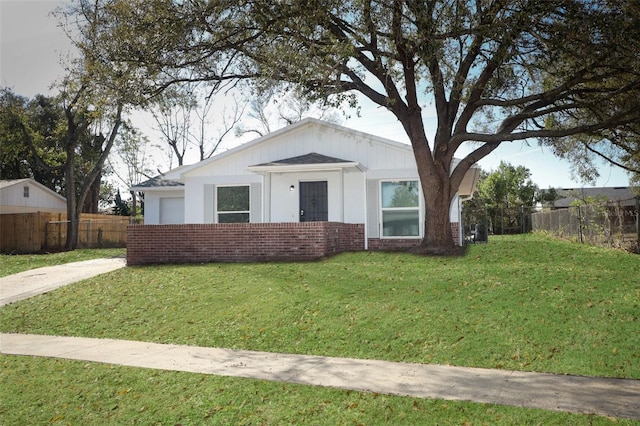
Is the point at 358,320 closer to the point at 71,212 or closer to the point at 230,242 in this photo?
the point at 230,242

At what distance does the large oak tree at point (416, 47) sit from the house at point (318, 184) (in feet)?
8.69

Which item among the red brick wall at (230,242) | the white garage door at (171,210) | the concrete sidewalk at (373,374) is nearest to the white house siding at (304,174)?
the red brick wall at (230,242)

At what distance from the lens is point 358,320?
8.45 metres

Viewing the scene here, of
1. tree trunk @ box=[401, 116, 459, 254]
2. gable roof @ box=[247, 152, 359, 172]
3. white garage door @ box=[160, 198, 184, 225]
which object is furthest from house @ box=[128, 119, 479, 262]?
white garage door @ box=[160, 198, 184, 225]

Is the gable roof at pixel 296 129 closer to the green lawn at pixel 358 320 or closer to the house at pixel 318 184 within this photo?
the house at pixel 318 184

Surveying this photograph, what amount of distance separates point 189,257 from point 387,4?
8.72 metres

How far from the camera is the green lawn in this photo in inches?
219

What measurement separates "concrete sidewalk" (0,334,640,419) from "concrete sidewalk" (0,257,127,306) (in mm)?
4997

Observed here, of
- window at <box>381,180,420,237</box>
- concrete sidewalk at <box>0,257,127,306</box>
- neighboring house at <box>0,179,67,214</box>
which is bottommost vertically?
concrete sidewalk at <box>0,257,127,306</box>

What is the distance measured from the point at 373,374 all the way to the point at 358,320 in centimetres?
220

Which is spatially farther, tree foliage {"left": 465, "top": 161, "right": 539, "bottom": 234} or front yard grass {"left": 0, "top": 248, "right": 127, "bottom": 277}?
tree foliage {"left": 465, "top": 161, "right": 539, "bottom": 234}

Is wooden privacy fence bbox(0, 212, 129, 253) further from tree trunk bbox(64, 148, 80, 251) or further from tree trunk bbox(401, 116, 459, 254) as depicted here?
tree trunk bbox(401, 116, 459, 254)

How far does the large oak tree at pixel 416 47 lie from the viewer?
11812 millimetres

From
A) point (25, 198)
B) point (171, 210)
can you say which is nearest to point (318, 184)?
point (171, 210)
